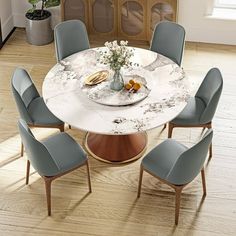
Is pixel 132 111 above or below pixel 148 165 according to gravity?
above

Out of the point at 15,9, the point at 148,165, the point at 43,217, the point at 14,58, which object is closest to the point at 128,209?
the point at 148,165

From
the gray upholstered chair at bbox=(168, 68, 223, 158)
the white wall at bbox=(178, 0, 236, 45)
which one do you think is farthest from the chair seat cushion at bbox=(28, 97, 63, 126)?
the white wall at bbox=(178, 0, 236, 45)

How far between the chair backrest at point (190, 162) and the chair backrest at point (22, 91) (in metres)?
1.33

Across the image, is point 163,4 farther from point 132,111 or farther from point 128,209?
point 128,209

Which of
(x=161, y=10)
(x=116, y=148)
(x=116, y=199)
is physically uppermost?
(x=161, y=10)

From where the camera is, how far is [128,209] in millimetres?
4051

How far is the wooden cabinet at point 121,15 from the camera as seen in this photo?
19.3ft

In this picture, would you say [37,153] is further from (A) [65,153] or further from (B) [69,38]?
(B) [69,38]

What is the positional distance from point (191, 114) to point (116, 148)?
0.74 metres

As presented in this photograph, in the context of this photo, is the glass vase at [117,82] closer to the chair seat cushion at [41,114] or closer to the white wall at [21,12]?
the chair seat cushion at [41,114]

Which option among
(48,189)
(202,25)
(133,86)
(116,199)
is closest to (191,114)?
(133,86)

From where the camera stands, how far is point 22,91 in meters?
4.30

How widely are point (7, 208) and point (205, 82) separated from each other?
6.40ft

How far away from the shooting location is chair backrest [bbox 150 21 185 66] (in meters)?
4.75
